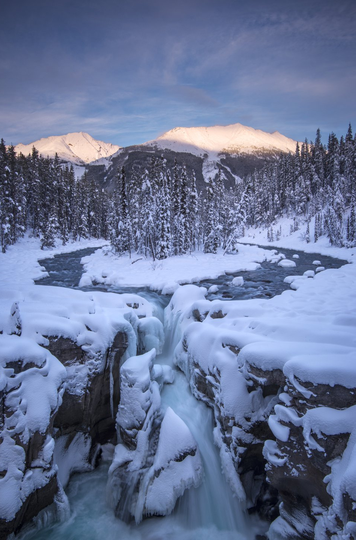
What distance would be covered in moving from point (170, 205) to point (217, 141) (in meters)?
167

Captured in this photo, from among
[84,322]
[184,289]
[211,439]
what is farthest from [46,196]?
[211,439]

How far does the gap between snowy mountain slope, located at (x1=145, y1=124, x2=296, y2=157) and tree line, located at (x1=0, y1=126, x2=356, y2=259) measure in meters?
89.1

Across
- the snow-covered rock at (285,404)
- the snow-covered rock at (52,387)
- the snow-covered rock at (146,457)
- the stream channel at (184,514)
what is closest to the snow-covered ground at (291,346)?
the snow-covered rock at (285,404)

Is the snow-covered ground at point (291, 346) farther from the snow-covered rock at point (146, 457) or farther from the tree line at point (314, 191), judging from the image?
the tree line at point (314, 191)

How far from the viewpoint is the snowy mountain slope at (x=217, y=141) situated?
481ft

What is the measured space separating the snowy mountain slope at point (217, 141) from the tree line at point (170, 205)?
8906 centimetres

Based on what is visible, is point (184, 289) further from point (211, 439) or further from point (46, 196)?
point (46, 196)

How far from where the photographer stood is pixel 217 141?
176 metres

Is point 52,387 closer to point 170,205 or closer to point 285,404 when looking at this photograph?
point 285,404

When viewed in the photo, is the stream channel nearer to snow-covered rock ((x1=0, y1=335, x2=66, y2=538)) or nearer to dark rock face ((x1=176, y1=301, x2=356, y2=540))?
dark rock face ((x1=176, y1=301, x2=356, y2=540))

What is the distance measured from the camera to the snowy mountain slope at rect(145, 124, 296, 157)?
481 ft

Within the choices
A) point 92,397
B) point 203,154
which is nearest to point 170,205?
point 92,397

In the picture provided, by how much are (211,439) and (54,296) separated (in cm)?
558

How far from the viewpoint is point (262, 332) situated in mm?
5977
